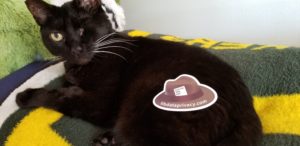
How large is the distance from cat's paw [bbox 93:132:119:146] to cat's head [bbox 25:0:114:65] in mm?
230

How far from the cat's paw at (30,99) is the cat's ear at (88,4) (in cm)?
26

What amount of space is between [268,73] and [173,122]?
366mm

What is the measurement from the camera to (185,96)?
814 mm

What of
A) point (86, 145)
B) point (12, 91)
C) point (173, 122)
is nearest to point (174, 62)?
point (173, 122)

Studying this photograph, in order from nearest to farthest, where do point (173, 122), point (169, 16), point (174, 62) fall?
point (173, 122) → point (174, 62) → point (169, 16)

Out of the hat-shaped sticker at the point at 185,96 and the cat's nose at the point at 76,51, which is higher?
the cat's nose at the point at 76,51

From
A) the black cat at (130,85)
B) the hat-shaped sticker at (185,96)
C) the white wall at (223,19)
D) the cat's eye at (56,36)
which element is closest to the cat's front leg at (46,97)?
the black cat at (130,85)

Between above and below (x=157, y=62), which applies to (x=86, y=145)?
below

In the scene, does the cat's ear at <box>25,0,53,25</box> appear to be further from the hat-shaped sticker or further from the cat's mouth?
the hat-shaped sticker

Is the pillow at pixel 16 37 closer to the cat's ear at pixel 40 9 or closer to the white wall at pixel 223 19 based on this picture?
the cat's ear at pixel 40 9

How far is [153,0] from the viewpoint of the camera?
1710 mm

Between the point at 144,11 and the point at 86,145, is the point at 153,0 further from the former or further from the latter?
the point at 86,145

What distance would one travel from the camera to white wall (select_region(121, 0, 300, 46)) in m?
1.43

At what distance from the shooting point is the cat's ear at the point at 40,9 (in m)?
1.02
